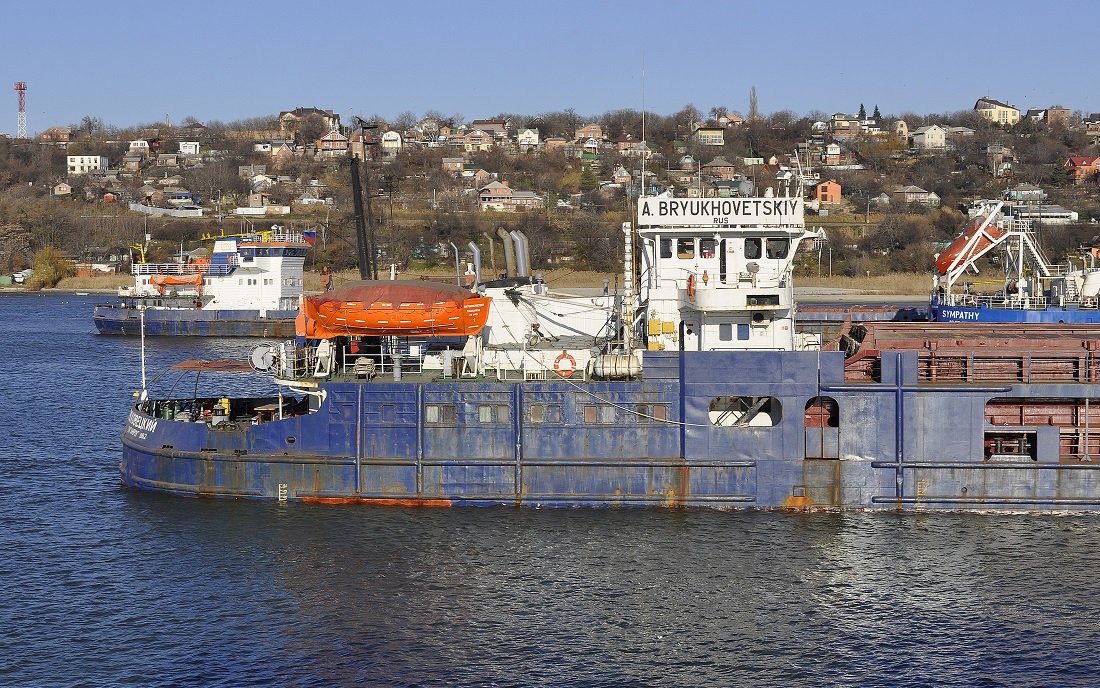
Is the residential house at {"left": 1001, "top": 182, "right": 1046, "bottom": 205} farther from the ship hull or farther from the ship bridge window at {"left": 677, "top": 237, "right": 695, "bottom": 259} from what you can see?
the ship bridge window at {"left": 677, "top": 237, "right": 695, "bottom": 259}

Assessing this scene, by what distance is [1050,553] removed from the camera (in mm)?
26703

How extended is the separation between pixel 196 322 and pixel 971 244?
186ft

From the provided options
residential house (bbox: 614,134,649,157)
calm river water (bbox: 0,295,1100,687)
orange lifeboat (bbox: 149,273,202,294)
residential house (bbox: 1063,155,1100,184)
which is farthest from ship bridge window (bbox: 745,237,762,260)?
residential house (bbox: 614,134,649,157)

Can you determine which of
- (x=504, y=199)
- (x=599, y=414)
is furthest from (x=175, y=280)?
(x=599, y=414)

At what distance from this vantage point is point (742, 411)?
3031cm

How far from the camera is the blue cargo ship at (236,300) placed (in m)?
86.3

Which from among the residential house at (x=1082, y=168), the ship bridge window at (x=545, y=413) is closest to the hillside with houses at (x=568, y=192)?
the residential house at (x=1082, y=168)

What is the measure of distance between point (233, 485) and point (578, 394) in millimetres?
9585

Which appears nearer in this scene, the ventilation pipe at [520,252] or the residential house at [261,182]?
the ventilation pipe at [520,252]

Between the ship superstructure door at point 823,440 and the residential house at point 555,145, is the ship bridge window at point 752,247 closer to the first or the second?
the ship superstructure door at point 823,440

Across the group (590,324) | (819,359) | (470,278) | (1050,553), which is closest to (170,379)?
(470,278)

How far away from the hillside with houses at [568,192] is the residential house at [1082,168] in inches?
9.0

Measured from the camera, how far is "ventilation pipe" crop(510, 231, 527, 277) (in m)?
35.3

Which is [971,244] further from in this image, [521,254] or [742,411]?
[742,411]
